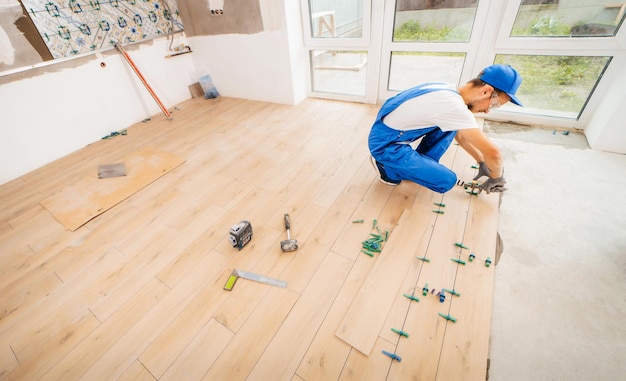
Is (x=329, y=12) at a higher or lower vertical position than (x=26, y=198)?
higher

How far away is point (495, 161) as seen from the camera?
1591 mm

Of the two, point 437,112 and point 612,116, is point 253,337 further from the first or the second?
point 612,116

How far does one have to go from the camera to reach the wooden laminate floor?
116 cm

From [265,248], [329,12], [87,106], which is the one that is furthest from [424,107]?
[87,106]

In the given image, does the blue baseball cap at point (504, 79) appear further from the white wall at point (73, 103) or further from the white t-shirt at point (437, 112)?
the white wall at point (73, 103)

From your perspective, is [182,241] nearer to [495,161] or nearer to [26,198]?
[26,198]

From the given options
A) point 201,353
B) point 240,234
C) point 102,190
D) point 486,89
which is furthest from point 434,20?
point 102,190

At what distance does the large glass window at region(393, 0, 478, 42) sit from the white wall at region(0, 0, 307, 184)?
1.18 m

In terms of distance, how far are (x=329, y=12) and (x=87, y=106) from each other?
2.84 meters

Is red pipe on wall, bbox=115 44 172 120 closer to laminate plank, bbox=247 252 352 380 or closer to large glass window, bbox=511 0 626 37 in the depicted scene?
laminate plank, bbox=247 252 352 380

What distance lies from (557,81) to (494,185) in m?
1.63

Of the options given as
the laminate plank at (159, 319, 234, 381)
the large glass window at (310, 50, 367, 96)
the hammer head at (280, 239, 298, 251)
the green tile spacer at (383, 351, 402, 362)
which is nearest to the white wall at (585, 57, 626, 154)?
the large glass window at (310, 50, 367, 96)

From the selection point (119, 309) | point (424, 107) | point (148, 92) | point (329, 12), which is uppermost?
point (329, 12)

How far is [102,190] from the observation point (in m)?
2.26
